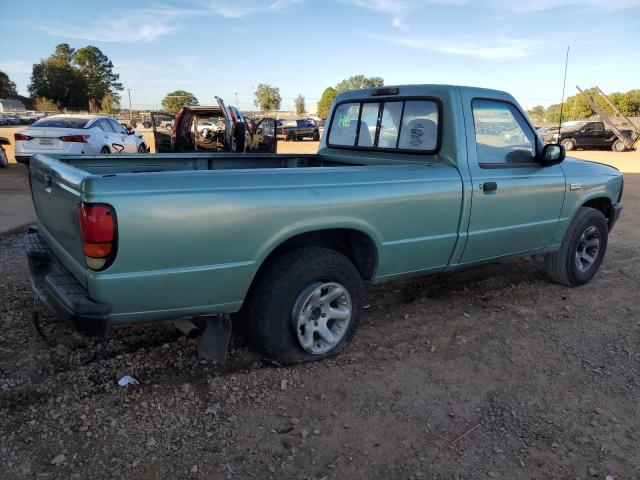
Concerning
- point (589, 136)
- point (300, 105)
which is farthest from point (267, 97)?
point (589, 136)

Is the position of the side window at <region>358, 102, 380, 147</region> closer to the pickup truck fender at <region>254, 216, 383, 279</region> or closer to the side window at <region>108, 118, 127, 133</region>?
the pickup truck fender at <region>254, 216, 383, 279</region>

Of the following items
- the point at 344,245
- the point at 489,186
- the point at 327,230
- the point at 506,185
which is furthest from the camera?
the point at 506,185

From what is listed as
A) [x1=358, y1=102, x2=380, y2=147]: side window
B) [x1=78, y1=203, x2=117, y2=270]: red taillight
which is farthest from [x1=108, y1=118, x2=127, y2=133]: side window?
[x1=78, y1=203, x2=117, y2=270]: red taillight

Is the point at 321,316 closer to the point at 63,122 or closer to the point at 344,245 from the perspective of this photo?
the point at 344,245

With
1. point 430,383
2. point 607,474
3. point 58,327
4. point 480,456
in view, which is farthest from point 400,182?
point 58,327

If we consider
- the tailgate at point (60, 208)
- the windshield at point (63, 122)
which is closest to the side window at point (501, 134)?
the tailgate at point (60, 208)

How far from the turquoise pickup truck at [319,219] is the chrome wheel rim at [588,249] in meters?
0.01

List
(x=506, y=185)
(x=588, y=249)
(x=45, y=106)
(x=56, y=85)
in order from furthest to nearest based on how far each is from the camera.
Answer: (x=56, y=85)
(x=45, y=106)
(x=588, y=249)
(x=506, y=185)

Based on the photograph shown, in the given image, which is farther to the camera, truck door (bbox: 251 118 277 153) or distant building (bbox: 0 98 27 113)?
distant building (bbox: 0 98 27 113)

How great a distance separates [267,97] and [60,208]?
7870cm

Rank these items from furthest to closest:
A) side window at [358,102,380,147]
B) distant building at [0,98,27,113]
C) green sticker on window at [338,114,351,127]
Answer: distant building at [0,98,27,113], green sticker on window at [338,114,351,127], side window at [358,102,380,147]

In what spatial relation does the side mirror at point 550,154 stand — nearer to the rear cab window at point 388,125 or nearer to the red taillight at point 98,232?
the rear cab window at point 388,125

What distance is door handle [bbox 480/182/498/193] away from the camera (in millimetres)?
3852

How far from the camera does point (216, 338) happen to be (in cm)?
311
